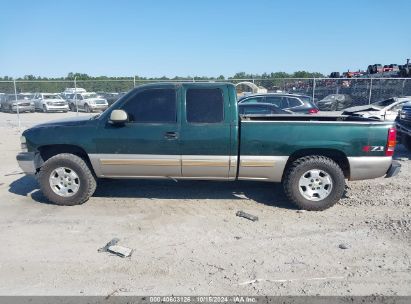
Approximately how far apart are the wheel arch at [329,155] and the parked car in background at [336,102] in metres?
20.1

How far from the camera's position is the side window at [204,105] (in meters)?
5.05

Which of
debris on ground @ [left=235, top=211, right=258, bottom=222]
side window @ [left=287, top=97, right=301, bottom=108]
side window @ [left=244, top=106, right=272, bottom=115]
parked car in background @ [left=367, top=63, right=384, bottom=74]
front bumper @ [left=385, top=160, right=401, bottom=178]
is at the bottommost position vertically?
debris on ground @ [left=235, top=211, right=258, bottom=222]

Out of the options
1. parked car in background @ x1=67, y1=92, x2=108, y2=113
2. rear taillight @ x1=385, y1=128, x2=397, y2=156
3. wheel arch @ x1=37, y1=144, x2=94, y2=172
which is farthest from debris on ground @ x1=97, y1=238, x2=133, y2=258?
parked car in background @ x1=67, y1=92, x2=108, y2=113

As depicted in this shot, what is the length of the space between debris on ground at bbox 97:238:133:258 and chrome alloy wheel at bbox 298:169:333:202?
8.64 feet

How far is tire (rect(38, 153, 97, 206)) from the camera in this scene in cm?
525

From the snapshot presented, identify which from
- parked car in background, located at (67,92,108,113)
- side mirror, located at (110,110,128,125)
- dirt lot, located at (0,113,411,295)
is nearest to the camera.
A: dirt lot, located at (0,113,411,295)

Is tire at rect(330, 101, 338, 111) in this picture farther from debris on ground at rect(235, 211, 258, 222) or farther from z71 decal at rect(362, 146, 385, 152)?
debris on ground at rect(235, 211, 258, 222)

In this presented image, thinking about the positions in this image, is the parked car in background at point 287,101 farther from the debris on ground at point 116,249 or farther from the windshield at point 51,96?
the windshield at point 51,96

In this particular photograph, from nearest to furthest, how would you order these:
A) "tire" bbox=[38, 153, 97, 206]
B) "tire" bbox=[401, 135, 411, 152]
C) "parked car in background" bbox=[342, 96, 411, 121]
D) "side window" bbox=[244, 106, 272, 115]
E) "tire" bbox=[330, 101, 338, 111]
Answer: "tire" bbox=[38, 153, 97, 206] < "tire" bbox=[401, 135, 411, 152] < "side window" bbox=[244, 106, 272, 115] < "parked car in background" bbox=[342, 96, 411, 121] < "tire" bbox=[330, 101, 338, 111]

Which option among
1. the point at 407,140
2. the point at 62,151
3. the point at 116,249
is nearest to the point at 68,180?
the point at 62,151

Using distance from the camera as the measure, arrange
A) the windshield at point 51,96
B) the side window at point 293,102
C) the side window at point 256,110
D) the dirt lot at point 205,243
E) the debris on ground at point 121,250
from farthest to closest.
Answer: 1. the windshield at point 51,96
2. the side window at point 293,102
3. the side window at point 256,110
4. the debris on ground at point 121,250
5. the dirt lot at point 205,243

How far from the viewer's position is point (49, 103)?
27.0 meters

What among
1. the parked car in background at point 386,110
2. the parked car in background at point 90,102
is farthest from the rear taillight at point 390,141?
the parked car in background at point 90,102

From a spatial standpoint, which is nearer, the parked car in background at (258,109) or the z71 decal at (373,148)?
the z71 decal at (373,148)
